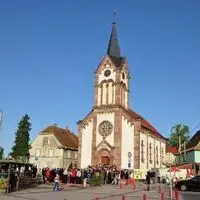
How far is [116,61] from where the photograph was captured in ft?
183

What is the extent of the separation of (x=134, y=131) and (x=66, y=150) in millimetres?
19178

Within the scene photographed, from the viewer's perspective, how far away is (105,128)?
52.0 metres

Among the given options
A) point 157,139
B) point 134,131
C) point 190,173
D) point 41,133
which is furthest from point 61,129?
point 190,173

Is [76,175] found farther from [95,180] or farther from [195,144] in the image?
[195,144]

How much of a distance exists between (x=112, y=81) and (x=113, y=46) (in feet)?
23.9

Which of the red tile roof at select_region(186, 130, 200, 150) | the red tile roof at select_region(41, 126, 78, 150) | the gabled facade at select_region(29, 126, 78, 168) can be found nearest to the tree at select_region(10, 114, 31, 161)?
the gabled facade at select_region(29, 126, 78, 168)

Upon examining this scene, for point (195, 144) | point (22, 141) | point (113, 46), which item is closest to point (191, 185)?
point (195, 144)

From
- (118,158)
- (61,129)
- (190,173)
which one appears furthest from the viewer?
(61,129)

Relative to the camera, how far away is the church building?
49812 mm

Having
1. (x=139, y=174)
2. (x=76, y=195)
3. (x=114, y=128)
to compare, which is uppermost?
(x=114, y=128)

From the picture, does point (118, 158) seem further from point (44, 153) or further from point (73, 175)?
point (44, 153)

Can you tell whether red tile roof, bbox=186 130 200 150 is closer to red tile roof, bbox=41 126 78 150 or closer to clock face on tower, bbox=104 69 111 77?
clock face on tower, bbox=104 69 111 77

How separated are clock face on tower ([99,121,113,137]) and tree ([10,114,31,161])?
62.3 ft

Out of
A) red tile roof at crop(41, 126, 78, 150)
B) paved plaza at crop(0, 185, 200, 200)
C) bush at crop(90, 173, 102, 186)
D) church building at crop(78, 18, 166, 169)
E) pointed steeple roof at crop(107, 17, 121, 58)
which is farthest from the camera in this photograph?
red tile roof at crop(41, 126, 78, 150)
